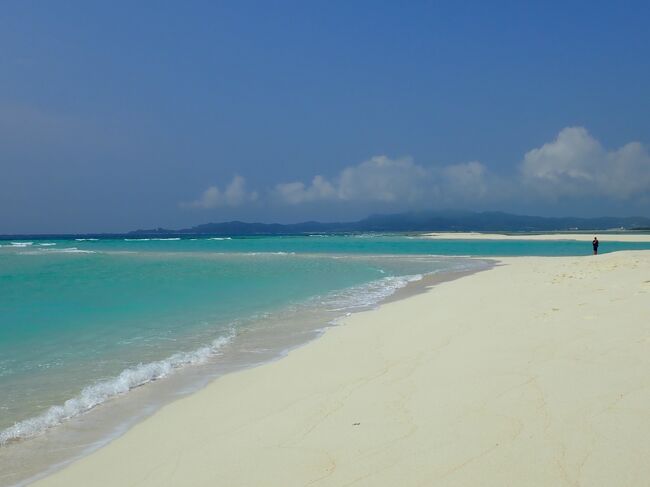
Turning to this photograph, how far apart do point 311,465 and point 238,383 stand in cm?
306

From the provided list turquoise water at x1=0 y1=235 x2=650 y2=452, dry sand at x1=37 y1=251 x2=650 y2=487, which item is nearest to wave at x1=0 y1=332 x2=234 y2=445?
turquoise water at x1=0 y1=235 x2=650 y2=452

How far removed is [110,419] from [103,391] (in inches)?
39.8

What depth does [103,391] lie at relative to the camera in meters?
6.81

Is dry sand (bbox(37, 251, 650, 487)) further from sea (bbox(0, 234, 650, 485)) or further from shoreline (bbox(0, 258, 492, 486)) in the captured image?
sea (bbox(0, 234, 650, 485))

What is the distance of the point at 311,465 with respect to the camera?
403 centimetres

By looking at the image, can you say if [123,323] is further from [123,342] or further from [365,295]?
[365,295]

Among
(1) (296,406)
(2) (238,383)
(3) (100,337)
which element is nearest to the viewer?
(1) (296,406)

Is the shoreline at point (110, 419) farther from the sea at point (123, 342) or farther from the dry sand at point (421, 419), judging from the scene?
the dry sand at point (421, 419)

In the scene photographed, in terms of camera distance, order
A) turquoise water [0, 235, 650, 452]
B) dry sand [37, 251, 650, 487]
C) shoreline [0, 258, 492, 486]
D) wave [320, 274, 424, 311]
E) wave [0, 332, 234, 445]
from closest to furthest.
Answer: dry sand [37, 251, 650, 487] < shoreline [0, 258, 492, 486] < wave [0, 332, 234, 445] < turquoise water [0, 235, 650, 452] < wave [320, 274, 424, 311]

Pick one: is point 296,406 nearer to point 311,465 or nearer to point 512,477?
point 311,465

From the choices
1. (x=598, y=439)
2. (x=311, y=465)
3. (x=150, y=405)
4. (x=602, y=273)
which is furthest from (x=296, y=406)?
(x=602, y=273)

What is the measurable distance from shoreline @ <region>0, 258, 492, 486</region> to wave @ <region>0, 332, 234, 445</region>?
0.12 meters

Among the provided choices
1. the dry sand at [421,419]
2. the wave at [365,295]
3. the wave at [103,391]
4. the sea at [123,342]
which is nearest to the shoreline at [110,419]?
the sea at [123,342]

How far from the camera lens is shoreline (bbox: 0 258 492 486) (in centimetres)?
484
